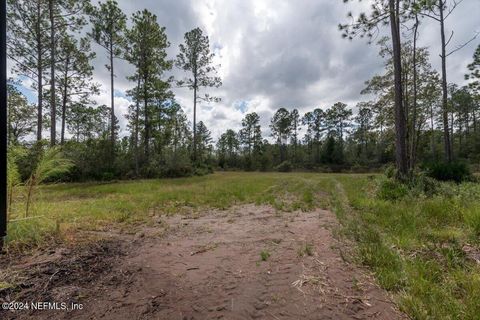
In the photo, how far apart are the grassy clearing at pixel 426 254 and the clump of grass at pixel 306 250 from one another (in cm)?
63

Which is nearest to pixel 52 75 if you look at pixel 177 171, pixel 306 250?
pixel 177 171

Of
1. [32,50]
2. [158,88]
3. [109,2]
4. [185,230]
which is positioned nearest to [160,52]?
[158,88]

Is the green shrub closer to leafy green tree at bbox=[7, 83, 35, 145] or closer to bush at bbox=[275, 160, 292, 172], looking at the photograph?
leafy green tree at bbox=[7, 83, 35, 145]

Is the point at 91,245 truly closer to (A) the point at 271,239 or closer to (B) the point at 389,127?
(A) the point at 271,239

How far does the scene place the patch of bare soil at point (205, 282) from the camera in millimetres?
2143

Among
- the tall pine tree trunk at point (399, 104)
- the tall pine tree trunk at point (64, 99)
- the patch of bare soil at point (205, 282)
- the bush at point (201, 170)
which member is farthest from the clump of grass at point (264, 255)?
the bush at point (201, 170)

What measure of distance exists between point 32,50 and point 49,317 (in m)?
19.5

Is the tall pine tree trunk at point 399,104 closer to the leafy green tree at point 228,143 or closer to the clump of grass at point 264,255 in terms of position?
the clump of grass at point 264,255

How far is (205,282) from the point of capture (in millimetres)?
2643

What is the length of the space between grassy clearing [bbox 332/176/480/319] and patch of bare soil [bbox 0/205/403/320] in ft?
0.88

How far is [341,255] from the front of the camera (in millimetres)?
3371


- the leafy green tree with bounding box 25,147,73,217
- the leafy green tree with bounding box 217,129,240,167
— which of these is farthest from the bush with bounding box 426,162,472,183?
the leafy green tree with bounding box 217,129,240,167

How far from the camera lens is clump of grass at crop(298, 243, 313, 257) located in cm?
345

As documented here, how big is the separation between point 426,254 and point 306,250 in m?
1.48
